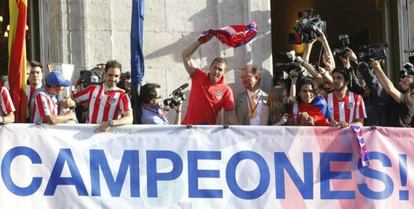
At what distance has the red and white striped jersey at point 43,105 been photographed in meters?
11.5

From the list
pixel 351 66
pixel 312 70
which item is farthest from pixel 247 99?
pixel 351 66

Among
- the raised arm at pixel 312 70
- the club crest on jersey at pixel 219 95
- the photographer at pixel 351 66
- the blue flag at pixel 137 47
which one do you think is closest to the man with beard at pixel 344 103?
the photographer at pixel 351 66

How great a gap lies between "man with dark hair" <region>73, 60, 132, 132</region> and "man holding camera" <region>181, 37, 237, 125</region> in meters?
1.05

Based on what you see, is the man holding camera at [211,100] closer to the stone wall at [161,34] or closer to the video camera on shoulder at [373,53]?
the video camera on shoulder at [373,53]

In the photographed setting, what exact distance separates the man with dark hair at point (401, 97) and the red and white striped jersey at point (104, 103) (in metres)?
2.97

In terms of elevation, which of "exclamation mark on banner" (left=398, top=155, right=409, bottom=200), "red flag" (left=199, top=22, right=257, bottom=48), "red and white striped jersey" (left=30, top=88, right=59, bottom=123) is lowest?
"exclamation mark on banner" (left=398, top=155, right=409, bottom=200)

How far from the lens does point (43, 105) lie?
452 inches

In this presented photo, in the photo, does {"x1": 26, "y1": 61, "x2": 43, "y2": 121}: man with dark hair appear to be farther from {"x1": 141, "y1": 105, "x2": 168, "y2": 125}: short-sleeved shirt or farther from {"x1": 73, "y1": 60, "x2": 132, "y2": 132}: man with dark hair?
{"x1": 141, "y1": 105, "x2": 168, "y2": 125}: short-sleeved shirt

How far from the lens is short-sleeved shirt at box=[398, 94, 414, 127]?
12797mm

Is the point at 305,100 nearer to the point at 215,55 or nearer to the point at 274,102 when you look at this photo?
the point at 274,102

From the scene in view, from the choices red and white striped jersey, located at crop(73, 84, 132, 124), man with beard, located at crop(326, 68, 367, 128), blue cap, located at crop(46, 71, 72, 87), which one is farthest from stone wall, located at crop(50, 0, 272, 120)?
blue cap, located at crop(46, 71, 72, 87)

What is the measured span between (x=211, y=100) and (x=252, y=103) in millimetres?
609

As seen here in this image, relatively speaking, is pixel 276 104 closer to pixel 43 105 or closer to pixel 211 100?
pixel 211 100

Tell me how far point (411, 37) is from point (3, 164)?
714 cm
